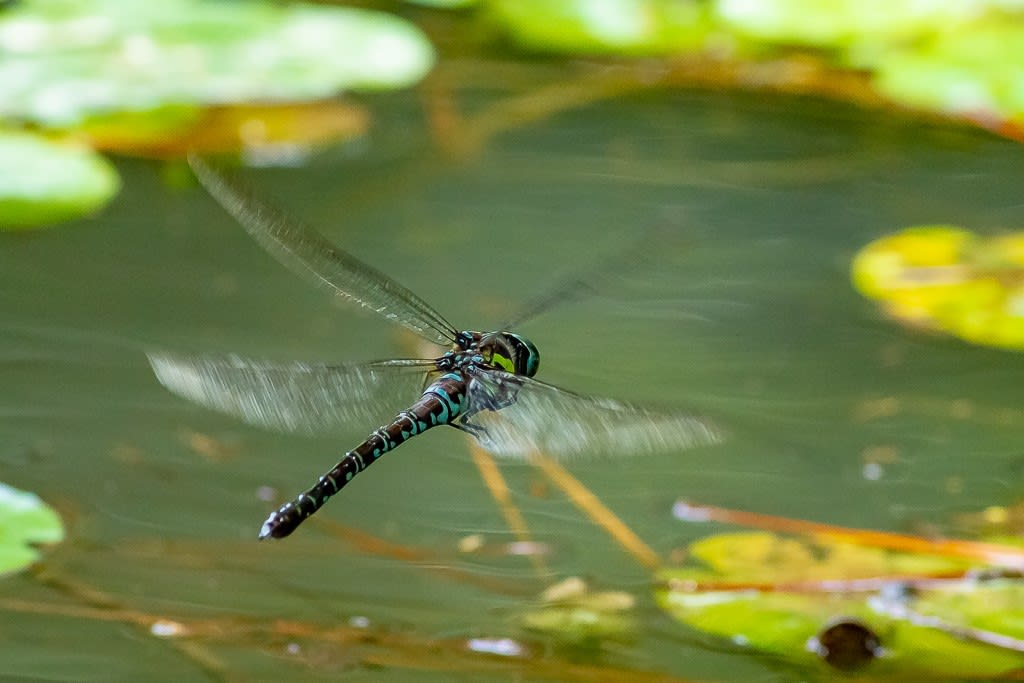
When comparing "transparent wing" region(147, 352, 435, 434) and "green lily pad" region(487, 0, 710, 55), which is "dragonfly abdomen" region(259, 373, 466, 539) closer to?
"transparent wing" region(147, 352, 435, 434)

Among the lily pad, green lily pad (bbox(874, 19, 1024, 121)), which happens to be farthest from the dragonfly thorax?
green lily pad (bbox(874, 19, 1024, 121))

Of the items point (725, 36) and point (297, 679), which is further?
point (725, 36)

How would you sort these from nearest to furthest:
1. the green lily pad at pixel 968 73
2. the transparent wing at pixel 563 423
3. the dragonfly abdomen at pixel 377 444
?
the transparent wing at pixel 563 423 < the dragonfly abdomen at pixel 377 444 < the green lily pad at pixel 968 73

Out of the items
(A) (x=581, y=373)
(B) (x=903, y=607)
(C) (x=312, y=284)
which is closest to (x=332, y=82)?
(C) (x=312, y=284)

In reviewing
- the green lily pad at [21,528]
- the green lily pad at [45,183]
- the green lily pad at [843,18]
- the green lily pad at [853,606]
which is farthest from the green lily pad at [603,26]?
the green lily pad at [21,528]

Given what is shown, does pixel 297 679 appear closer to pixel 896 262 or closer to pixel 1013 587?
pixel 1013 587

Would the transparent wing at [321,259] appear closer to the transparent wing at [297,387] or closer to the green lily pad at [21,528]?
the transparent wing at [297,387]

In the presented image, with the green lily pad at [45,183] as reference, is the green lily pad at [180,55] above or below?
above

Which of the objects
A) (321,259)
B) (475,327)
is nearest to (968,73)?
(475,327)
